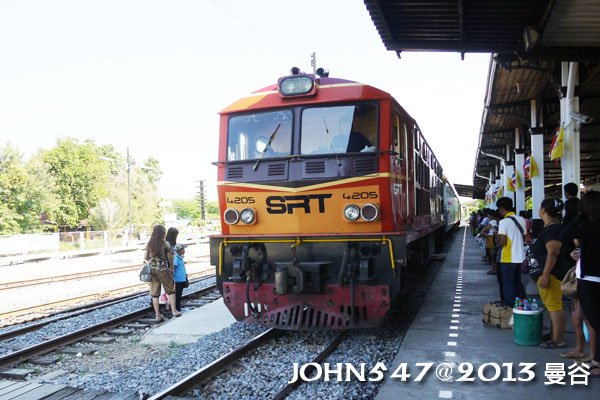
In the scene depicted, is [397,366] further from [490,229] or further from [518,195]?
[518,195]

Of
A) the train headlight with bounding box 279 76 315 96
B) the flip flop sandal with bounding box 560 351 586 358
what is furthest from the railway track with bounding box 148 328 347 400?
the train headlight with bounding box 279 76 315 96

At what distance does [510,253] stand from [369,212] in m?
2.31

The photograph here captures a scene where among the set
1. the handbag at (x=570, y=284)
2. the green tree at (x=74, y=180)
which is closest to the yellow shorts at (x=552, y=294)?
the handbag at (x=570, y=284)

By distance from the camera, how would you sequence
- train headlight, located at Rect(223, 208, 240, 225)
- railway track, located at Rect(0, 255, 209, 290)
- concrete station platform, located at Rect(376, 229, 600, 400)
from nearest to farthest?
concrete station platform, located at Rect(376, 229, 600, 400)
train headlight, located at Rect(223, 208, 240, 225)
railway track, located at Rect(0, 255, 209, 290)

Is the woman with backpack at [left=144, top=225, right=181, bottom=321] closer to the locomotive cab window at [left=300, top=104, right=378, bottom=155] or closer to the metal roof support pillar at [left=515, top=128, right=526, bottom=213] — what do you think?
the locomotive cab window at [left=300, top=104, right=378, bottom=155]

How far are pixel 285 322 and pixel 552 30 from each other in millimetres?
5727

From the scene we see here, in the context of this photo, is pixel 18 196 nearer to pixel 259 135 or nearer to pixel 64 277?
pixel 64 277

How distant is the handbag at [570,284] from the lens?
513 centimetres

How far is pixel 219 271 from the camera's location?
7.29m

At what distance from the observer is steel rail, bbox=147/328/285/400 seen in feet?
16.0

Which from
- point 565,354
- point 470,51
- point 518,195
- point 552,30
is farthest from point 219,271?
point 518,195

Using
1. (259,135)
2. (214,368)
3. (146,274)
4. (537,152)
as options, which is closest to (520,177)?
(537,152)

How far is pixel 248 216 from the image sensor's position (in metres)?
7.09

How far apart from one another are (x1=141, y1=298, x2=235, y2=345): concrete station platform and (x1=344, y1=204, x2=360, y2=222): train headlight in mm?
2903
